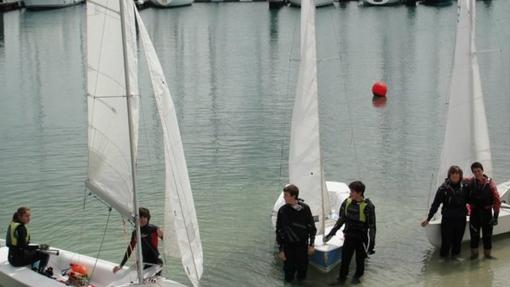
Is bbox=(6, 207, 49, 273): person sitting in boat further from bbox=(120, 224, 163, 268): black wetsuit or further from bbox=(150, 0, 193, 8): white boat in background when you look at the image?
bbox=(150, 0, 193, 8): white boat in background

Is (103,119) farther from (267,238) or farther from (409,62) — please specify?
(409,62)

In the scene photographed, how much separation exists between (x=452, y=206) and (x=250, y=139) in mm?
12458

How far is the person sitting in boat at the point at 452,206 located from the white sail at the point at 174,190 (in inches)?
185

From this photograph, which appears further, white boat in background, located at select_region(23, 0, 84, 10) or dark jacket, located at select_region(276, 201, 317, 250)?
white boat in background, located at select_region(23, 0, 84, 10)

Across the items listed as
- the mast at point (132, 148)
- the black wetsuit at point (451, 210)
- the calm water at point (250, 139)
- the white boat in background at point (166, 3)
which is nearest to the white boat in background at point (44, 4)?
the white boat in background at point (166, 3)

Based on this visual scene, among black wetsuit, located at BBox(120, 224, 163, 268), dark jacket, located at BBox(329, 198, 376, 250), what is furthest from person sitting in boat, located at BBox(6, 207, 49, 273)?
dark jacket, located at BBox(329, 198, 376, 250)

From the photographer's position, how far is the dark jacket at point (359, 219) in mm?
13609

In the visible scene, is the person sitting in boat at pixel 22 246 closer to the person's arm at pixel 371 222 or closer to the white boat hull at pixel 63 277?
the white boat hull at pixel 63 277

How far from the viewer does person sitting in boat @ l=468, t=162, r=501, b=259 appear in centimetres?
1477

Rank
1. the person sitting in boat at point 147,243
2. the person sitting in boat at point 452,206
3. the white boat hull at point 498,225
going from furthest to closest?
1. the white boat hull at point 498,225
2. the person sitting in boat at point 452,206
3. the person sitting in boat at point 147,243

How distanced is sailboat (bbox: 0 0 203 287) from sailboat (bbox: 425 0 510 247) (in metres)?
6.74

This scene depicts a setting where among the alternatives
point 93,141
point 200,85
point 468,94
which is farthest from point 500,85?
point 93,141

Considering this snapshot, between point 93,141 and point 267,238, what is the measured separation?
Answer: 580 centimetres

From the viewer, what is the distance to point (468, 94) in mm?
16781
